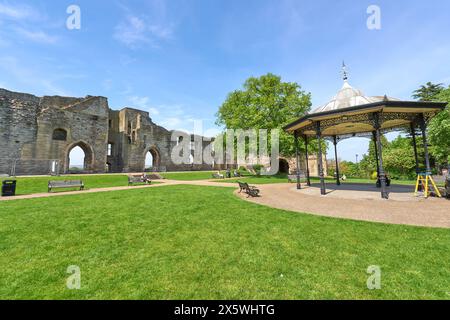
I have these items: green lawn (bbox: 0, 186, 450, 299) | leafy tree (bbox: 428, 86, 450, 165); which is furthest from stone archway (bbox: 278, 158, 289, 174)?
green lawn (bbox: 0, 186, 450, 299)

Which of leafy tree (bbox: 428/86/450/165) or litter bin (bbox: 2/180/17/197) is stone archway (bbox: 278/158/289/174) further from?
litter bin (bbox: 2/180/17/197)

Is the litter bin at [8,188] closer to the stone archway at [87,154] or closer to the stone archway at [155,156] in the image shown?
the stone archway at [87,154]

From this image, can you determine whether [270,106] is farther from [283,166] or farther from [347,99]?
[347,99]

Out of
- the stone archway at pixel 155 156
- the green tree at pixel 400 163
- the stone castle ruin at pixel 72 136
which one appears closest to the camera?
the stone castle ruin at pixel 72 136

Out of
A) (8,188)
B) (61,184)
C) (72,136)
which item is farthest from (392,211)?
(72,136)

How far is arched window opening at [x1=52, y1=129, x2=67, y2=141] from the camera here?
2697 centimetres

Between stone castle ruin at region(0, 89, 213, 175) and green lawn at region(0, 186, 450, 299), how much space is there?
895 inches

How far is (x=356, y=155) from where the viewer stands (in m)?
49.6

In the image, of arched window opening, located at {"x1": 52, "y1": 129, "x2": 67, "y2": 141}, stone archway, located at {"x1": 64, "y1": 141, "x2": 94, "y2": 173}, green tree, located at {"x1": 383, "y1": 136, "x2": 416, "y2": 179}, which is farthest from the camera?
green tree, located at {"x1": 383, "y1": 136, "x2": 416, "y2": 179}

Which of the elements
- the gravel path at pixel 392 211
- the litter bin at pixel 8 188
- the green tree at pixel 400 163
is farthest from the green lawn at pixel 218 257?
the green tree at pixel 400 163

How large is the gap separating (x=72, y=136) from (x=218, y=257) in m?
32.2

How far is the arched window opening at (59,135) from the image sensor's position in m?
27.0
